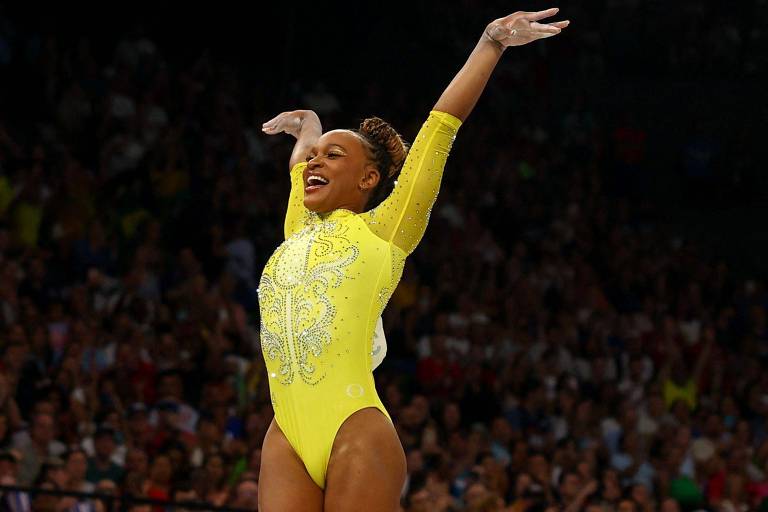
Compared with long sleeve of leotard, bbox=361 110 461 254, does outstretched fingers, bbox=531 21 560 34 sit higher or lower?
higher

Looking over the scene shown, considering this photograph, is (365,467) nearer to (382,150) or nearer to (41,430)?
(382,150)

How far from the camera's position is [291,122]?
4770 mm

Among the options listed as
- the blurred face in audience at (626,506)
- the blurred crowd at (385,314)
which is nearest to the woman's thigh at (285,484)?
the blurred crowd at (385,314)

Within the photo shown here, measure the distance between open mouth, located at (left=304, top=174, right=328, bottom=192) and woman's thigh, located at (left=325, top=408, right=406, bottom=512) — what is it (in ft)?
2.32

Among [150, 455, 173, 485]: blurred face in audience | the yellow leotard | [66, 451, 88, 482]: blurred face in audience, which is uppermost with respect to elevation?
the yellow leotard

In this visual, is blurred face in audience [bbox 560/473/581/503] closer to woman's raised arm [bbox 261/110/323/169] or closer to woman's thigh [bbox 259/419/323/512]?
woman's raised arm [bbox 261/110/323/169]

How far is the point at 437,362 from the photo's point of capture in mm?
10344

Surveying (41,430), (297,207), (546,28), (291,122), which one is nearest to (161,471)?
(41,430)

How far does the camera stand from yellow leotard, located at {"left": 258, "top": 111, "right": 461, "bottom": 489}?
3.81 metres

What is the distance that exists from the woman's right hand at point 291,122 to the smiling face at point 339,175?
2.04 feet

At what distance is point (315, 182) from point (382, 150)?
0.78 feet

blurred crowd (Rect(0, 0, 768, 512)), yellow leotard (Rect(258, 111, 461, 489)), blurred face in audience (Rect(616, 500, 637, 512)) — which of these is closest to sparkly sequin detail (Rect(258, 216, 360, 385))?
yellow leotard (Rect(258, 111, 461, 489))

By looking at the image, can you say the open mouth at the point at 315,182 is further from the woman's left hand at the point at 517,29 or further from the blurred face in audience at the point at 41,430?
the blurred face in audience at the point at 41,430

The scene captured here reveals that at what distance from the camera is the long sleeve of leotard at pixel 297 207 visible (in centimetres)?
423
